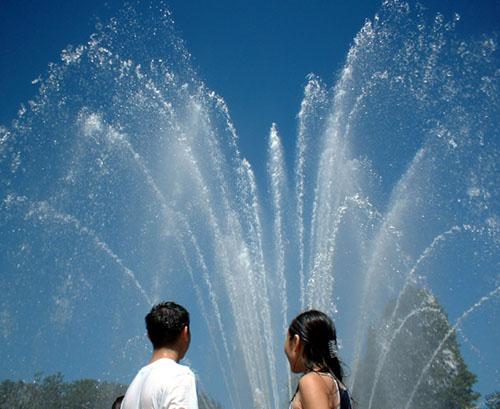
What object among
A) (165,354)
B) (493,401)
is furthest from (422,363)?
(165,354)

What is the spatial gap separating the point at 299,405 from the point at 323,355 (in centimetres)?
33

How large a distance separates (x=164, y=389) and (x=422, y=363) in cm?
2463

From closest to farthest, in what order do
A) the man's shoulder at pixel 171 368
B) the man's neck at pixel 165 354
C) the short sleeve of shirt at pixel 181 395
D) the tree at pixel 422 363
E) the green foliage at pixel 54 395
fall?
the short sleeve of shirt at pixel 181 395 < the man's shoulder at pixel 171 368 < the man's neck at pixel 165 354 < the tree at pixel 422 363 < the green foliage at pixel 54 395

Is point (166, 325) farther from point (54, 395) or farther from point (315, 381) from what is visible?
point (54, 395)

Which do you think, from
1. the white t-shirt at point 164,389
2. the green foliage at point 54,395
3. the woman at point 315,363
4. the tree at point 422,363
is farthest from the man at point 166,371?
the green foliage at point 54,395

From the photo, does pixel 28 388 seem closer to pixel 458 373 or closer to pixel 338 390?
pixel 458 373

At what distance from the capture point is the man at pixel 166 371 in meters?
1.95

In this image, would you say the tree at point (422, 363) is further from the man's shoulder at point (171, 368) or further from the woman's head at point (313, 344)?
the man's shoulder at point (171, 368)

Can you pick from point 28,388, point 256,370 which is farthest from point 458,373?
point 28,388

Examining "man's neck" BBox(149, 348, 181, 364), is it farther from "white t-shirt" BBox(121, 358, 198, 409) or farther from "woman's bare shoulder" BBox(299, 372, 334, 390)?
"woman's bare shoulder" BBox(299, 372, 334, 390)

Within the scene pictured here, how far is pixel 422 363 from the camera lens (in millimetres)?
22203

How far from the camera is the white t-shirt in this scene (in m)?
1.93

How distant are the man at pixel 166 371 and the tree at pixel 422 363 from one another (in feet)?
69.5

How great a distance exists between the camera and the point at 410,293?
23.7 m
